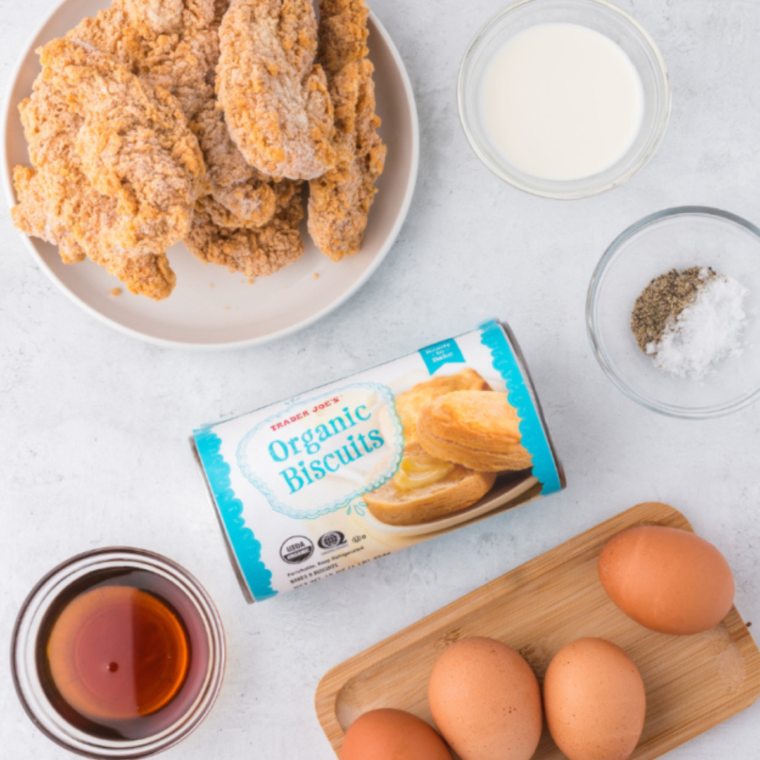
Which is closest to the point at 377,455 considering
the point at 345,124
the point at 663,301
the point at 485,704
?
the point at 485,704

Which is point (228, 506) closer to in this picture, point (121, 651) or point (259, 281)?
point (121, 651)

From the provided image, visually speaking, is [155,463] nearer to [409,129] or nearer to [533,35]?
[409,129]

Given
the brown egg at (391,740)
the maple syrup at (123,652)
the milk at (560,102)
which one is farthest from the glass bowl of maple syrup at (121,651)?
the milk at (560,102)

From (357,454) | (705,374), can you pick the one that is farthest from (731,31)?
(357,454)

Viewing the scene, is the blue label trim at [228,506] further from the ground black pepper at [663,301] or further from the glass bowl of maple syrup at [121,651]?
the ground black pepper at [663,301]

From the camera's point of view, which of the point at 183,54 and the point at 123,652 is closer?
the point at 183,54

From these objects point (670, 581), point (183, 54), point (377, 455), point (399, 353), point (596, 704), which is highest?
point (183, 54)

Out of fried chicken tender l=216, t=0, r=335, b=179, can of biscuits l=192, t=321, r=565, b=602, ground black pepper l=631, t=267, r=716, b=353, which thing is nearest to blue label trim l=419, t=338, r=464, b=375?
can of biscuits l=192, t=321, r=565, b=602
